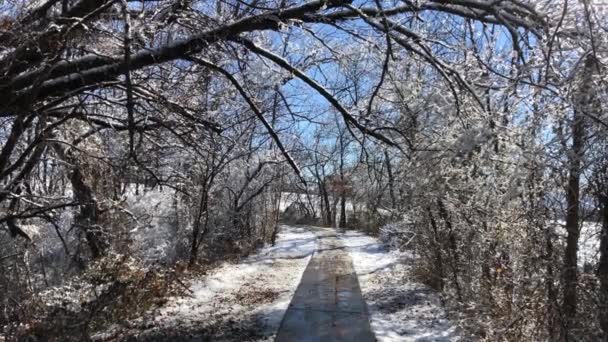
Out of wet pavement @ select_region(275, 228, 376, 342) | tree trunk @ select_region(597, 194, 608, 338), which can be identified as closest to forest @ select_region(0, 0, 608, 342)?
tree trunk @ select_region(597, 194, 608, 338)

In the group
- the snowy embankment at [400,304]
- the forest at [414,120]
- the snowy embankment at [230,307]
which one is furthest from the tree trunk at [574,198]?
the snowy embankment at [230,307]

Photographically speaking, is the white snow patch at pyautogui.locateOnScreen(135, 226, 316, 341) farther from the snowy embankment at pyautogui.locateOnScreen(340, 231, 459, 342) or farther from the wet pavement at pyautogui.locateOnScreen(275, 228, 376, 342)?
the snowy embankment at pyautogui.locateOnScreen(340, 231, 459, 342)

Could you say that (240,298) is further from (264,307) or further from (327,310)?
(327,310)

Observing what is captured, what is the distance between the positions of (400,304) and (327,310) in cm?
154

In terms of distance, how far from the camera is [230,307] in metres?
9.54

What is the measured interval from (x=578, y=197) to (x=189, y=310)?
21.0ft

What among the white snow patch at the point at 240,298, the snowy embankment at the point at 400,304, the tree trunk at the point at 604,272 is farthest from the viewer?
the white snow patch at the point at 240,298

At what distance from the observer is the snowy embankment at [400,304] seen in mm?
7703

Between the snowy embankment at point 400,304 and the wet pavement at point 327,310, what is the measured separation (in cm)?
20

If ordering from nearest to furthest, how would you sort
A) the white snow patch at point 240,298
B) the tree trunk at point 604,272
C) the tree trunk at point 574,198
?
the tree trunk at point 574,198 → the tree trunk at point 604,272 → the white snow patch at point 240,298

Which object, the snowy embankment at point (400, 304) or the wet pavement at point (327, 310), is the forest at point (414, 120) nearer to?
the snowy embankment at point (400, 304)

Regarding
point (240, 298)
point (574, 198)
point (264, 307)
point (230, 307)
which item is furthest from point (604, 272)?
point (240, 298)

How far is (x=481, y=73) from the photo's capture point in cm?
645

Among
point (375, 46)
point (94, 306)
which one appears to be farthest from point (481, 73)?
point (94, 306)
